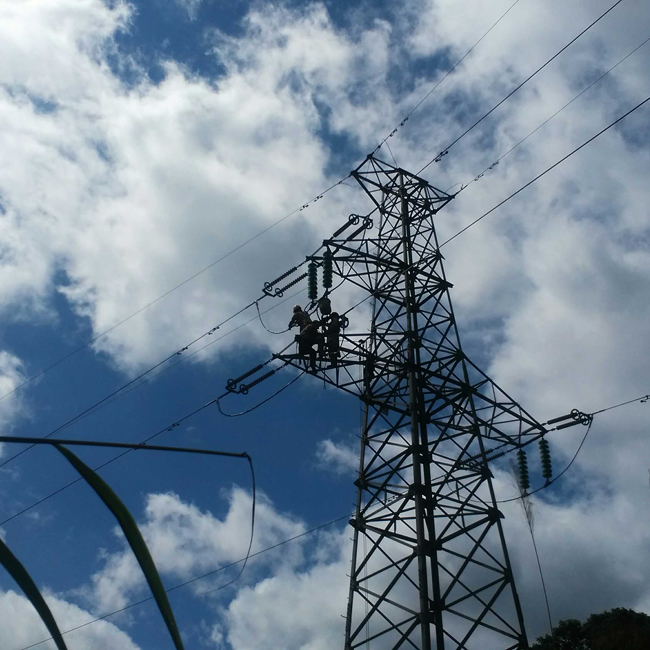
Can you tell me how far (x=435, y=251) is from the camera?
17875 millimetres

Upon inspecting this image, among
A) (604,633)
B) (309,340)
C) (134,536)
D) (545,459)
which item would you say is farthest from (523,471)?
(604,633)

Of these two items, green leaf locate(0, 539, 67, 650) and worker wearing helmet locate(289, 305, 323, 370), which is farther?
worker wearing helmet locate(289, 305, 323, 370)

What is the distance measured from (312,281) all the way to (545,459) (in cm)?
651

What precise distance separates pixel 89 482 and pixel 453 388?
42.7 ft

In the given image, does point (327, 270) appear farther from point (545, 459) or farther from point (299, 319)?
point (545, 459)

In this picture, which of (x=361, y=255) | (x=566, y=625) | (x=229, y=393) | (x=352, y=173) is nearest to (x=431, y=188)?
(x=352, y=173)

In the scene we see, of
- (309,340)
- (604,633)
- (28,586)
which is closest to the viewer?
(28,586)

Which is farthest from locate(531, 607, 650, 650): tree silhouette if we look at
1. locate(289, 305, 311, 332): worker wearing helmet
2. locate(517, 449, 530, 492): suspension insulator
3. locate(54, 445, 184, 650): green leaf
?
locate(54, 445, 184, 650): green leaf

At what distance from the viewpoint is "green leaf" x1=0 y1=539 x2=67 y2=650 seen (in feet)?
8.66

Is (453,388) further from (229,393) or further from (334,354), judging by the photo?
(229,393)

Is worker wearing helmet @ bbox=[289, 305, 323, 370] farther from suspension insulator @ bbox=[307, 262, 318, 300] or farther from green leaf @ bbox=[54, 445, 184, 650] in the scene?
green leaf @ bbox=[54, 445, 184, 650]

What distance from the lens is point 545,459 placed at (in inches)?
603

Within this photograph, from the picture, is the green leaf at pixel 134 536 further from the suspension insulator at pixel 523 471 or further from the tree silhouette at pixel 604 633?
the tree silhouette at pixel 604 633

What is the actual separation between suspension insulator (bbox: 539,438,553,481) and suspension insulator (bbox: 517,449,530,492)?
1.29 ft
